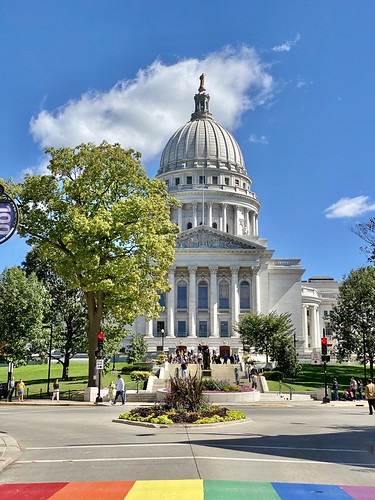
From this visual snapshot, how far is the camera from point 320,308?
11388 cm

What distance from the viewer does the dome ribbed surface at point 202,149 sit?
122m

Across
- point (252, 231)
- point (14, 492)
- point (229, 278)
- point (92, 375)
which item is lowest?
point (14, 492)

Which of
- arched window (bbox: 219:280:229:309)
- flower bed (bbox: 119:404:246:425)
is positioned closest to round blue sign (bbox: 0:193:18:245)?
flower bed (bbox: 119:404:246:425)

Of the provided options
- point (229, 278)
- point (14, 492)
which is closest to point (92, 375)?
point (14, 492)

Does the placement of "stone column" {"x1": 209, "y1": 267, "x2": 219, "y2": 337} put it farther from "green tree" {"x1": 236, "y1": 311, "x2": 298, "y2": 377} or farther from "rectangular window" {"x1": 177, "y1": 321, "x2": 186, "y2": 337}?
"green tree" {"x1": 236, "y1": 311, "x2": 298, "y2": 377}

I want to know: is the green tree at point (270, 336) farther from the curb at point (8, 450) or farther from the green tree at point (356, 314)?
the curb at point (8, 450)

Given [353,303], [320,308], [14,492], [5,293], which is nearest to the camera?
[14,492]

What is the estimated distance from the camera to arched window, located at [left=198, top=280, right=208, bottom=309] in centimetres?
9403

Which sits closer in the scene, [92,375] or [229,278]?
[92,375]

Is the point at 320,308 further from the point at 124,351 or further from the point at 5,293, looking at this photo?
the point at 5,293

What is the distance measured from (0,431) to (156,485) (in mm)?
12572

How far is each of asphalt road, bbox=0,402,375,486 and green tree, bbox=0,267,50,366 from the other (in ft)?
89.1

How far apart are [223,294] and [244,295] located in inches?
133

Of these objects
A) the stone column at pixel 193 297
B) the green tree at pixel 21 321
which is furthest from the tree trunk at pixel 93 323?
the stone column at pixel 193 297
